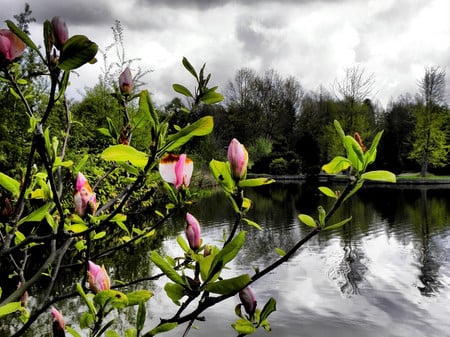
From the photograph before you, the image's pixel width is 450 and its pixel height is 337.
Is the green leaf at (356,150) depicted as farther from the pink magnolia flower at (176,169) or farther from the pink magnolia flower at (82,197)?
the pink magnolia flower at (82,197)

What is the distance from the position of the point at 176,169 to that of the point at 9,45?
32 cm

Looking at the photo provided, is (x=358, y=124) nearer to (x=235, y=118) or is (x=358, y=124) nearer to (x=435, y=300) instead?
(x=235, y=118)

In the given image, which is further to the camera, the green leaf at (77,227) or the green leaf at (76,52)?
the green leaf at (77,227)

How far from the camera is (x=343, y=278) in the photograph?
7.92 m

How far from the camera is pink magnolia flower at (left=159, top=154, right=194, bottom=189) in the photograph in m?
0.71

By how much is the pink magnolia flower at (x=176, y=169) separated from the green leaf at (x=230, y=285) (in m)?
0.23

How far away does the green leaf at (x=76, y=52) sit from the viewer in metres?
0.53

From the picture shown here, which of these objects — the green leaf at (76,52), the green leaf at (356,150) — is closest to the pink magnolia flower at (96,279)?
the green leaf at (76,52)

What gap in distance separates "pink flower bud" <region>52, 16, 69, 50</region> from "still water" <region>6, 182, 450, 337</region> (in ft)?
16.8

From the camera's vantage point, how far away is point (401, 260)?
9.00m

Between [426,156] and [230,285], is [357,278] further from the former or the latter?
[426,156]

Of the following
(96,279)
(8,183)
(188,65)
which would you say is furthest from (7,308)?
(188,65)

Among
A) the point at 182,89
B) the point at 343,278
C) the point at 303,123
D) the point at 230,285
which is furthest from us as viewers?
the point at 303,123

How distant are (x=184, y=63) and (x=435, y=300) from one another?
23.9ft
